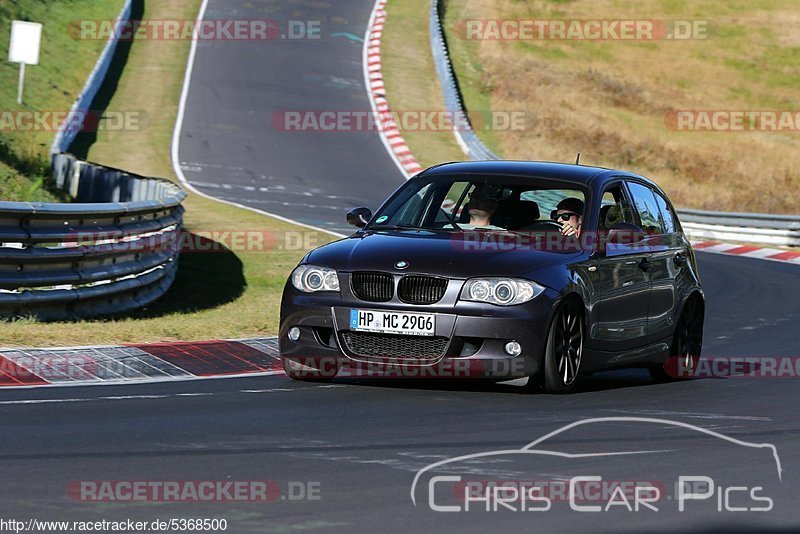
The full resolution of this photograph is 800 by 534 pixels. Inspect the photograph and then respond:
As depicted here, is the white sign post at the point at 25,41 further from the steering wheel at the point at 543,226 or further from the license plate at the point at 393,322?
the license plate at the point at 393,322

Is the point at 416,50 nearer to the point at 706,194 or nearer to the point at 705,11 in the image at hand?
the point at 706,194

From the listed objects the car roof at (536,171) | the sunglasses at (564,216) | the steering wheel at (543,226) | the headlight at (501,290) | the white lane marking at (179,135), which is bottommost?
the white lane marking at (179,135)

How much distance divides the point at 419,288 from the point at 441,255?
0.29 meters

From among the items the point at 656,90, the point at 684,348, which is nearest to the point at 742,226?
the point at 684,348

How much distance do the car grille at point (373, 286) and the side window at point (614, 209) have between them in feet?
6.38

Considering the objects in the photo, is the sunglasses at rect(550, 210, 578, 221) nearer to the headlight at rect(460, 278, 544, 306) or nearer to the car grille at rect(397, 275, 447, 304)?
the headlight at rect(460, 278, 544, 306)

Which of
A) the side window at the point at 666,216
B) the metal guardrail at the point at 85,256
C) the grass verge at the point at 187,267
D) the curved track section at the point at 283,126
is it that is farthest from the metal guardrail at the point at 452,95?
the side window at the point at 666,216

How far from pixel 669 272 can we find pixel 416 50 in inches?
1524

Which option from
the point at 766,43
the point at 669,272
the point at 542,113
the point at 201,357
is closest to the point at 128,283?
the point at 201,357

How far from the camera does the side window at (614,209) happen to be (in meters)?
10.3

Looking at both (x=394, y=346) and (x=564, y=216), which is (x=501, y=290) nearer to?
(x=394, y=346)

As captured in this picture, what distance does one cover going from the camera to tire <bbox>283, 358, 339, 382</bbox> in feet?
31.0

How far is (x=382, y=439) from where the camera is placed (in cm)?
730

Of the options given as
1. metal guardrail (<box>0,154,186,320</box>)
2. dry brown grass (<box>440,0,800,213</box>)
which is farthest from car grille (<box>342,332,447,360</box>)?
dry brown grass (<box>440,0,800,213</box>)
